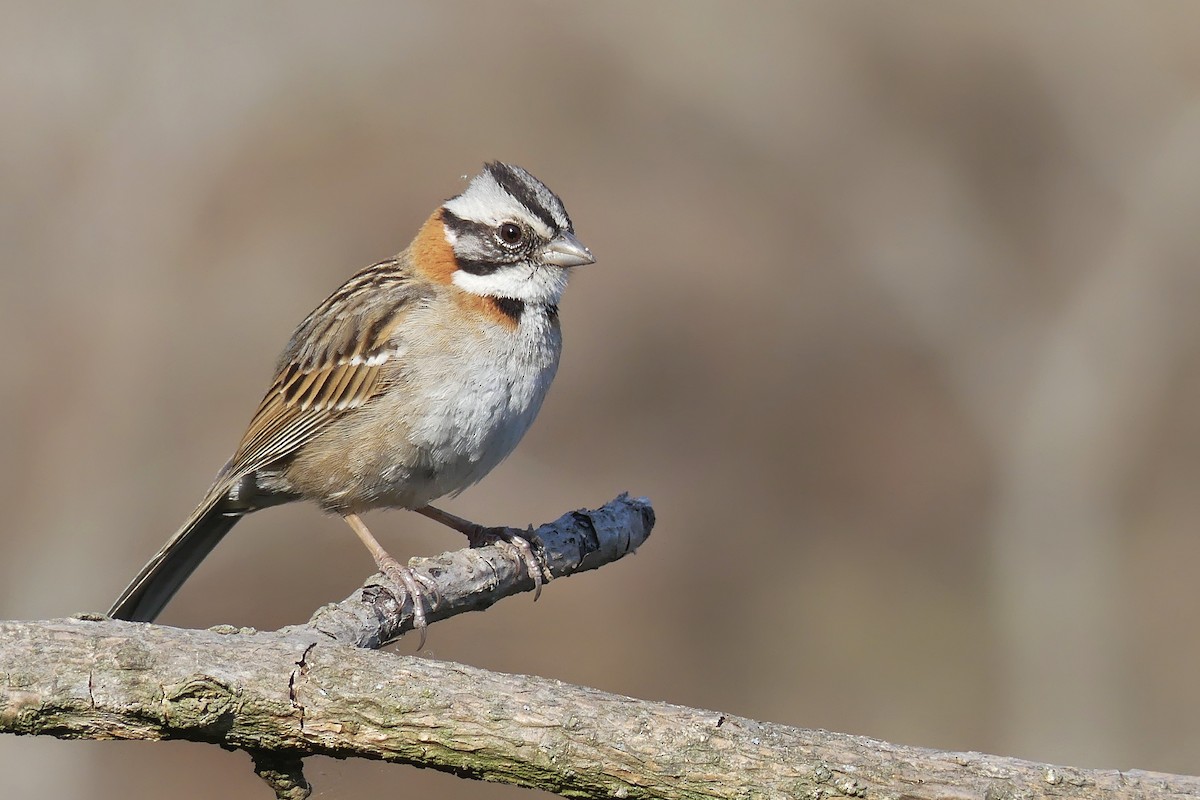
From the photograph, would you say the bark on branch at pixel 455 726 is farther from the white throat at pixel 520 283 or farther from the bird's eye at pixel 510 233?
the bird's eye at pixel 510 233

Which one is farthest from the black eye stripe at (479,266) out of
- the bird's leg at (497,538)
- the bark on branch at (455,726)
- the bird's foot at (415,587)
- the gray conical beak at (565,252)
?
the bark on branch at (455,726)

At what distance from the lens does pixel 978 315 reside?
45.3 ft

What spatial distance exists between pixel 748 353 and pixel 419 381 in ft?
26.1

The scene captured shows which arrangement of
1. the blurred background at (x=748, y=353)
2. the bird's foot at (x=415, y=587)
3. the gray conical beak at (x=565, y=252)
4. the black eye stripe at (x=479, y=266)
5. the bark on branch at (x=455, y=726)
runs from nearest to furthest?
1. the bark on branch at (x=455, y=726)
2. the bird's foot at (x=415, y=587)
3. the gray conical beak at (x=565, y=252)
4. the black eye stripe at (x=479, y=266)
5. the blurred background at (x=748, y=353)

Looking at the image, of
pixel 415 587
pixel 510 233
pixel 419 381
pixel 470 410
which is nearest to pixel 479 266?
pixel 510 233

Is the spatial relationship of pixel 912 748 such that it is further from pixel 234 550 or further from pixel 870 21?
pixel 870 21

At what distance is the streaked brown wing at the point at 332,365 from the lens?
557cm

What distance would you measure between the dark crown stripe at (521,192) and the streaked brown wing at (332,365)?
586 millimetres

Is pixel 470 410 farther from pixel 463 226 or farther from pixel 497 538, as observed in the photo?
pixel 463 226

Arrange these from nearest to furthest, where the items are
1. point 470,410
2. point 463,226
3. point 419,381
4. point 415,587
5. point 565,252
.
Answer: point 415,587
point 470,410
point 419,381
point 565,252
point 463,226

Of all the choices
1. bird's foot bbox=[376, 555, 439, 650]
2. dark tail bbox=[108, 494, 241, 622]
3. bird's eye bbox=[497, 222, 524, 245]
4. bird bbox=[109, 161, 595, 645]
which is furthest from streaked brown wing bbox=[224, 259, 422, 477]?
bird's foot bbox=[376, 555, 439, 650]

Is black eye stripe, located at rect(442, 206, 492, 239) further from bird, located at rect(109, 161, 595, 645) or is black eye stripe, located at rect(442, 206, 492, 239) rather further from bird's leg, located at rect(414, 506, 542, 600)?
bird's leg, located at rect(414, 506, 542, 600)

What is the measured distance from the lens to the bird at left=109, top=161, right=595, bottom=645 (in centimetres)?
523

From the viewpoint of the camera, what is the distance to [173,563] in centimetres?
572
